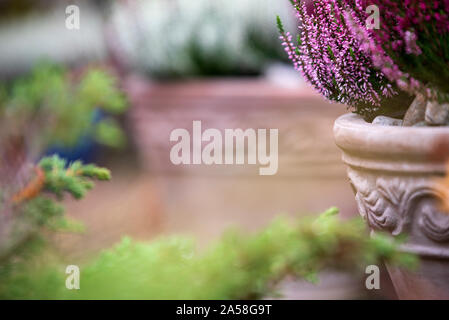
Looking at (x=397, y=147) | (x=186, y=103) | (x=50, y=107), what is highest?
(x=186, y=103)

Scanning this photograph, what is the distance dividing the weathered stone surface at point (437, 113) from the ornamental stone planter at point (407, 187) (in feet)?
0.14

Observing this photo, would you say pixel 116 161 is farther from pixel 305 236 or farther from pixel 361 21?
pixel 305 236

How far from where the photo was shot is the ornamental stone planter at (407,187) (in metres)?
0.60

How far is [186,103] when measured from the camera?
2270mm

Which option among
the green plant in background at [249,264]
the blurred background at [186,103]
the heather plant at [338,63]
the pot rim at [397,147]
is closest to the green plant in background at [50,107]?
the blurred background at [186,103]

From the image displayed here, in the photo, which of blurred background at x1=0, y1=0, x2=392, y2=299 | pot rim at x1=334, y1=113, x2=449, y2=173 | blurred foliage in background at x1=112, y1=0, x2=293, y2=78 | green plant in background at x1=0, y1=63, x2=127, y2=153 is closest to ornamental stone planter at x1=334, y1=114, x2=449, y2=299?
pot rim at x1=334, y1=113, x2=449, y2=173

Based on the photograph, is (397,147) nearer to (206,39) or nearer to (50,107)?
(50,107)

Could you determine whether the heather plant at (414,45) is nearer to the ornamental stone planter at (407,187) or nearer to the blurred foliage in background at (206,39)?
the ornamental stone planter at (407,187)

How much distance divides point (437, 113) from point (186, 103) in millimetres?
1686

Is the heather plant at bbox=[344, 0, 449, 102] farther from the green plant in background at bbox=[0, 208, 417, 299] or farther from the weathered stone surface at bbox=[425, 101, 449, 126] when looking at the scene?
the green plant in background at bbox=[0, 208, 417, 299]

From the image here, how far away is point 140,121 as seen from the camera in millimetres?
2387

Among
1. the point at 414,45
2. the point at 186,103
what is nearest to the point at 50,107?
the point at 186,103

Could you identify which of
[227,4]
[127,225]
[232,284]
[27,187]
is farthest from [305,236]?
[227,4]
